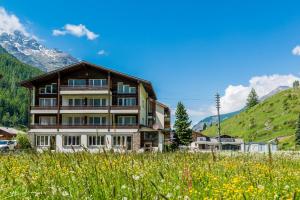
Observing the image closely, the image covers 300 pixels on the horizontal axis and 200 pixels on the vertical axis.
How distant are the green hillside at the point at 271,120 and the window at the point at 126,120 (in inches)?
2731

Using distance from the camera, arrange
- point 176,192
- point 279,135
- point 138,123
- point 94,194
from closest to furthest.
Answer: point 94,194 → point 176,192 → point 138,123 → point 279,135

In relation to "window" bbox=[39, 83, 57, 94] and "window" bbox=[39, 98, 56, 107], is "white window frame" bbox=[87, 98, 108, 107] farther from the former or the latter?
"window" bbox=[39, 83, 57, 94]

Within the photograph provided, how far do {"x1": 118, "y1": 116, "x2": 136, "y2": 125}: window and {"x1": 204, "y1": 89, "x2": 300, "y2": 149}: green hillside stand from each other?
69373 mm

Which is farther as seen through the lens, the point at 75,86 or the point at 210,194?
the point at 75,86

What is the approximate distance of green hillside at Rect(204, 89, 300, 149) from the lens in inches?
5658

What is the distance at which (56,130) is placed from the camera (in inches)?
2633

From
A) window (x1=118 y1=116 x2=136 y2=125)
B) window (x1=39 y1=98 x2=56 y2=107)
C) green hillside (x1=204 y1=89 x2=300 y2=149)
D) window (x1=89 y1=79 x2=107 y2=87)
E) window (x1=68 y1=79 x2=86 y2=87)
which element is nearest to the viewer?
window (x1=118 y1=116 x2=136 y2=125)

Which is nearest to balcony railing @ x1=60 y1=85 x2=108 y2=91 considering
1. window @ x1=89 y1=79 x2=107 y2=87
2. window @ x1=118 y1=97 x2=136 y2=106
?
window @ x1=89 y1=79 x2=107 y2=87

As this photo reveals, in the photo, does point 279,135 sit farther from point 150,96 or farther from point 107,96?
point 107,96

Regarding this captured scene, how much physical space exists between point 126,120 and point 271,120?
100883mm

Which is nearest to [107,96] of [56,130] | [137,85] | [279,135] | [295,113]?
[137,85]

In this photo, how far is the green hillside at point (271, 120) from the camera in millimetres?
143712

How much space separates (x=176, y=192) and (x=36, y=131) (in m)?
63.6

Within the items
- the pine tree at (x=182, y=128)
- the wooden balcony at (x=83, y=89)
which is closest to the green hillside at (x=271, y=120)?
the pine tree at (x=182, y=128)
